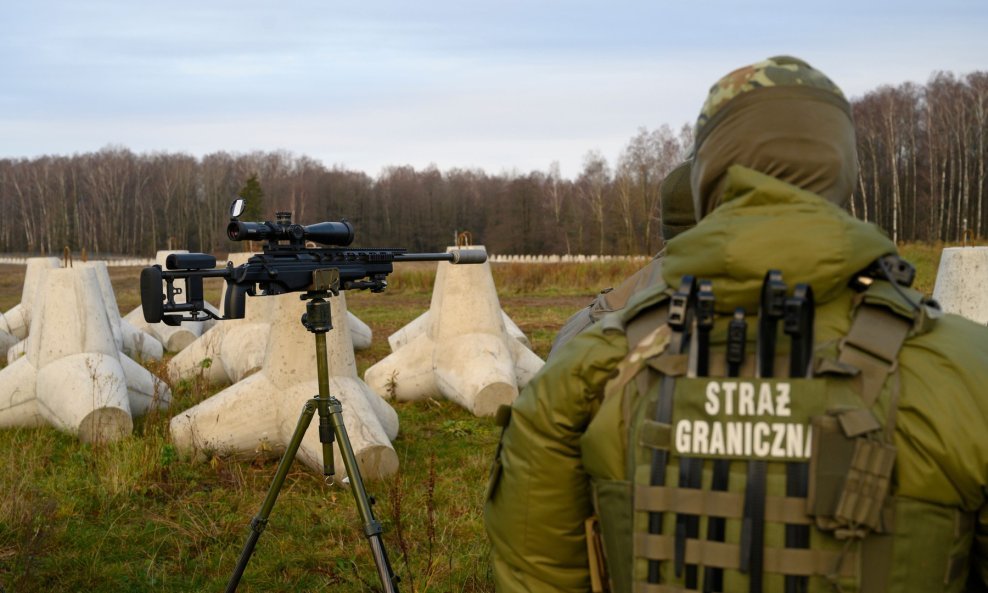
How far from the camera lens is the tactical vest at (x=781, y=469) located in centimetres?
157

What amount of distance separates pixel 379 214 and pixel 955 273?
64.8m

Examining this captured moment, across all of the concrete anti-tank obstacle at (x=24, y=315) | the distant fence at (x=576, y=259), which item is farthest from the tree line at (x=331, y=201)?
the concrete anti-tank obstacle at (x=24, y=315)

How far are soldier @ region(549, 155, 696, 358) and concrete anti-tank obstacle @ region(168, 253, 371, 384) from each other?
6.41 metres

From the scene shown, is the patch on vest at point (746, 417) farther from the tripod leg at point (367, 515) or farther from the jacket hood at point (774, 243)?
the tripod leg at point (367, 515)

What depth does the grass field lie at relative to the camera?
451cm

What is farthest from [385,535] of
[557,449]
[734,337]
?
[734,337]

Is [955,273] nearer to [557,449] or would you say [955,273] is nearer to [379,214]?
[557,449]

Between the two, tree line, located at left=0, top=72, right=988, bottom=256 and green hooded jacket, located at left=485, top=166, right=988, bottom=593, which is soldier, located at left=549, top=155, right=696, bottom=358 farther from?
tree line, located at left=0, top=72, right=988, bottom=256

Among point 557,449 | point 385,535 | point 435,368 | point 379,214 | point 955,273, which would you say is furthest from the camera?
point 379,214

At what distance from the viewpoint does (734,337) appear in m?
1.60

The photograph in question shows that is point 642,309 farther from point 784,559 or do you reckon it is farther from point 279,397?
point 279,397

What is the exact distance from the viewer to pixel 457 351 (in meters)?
9.05

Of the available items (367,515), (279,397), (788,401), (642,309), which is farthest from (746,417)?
(279,397)

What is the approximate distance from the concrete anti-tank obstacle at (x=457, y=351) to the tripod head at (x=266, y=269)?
15.4 feet
